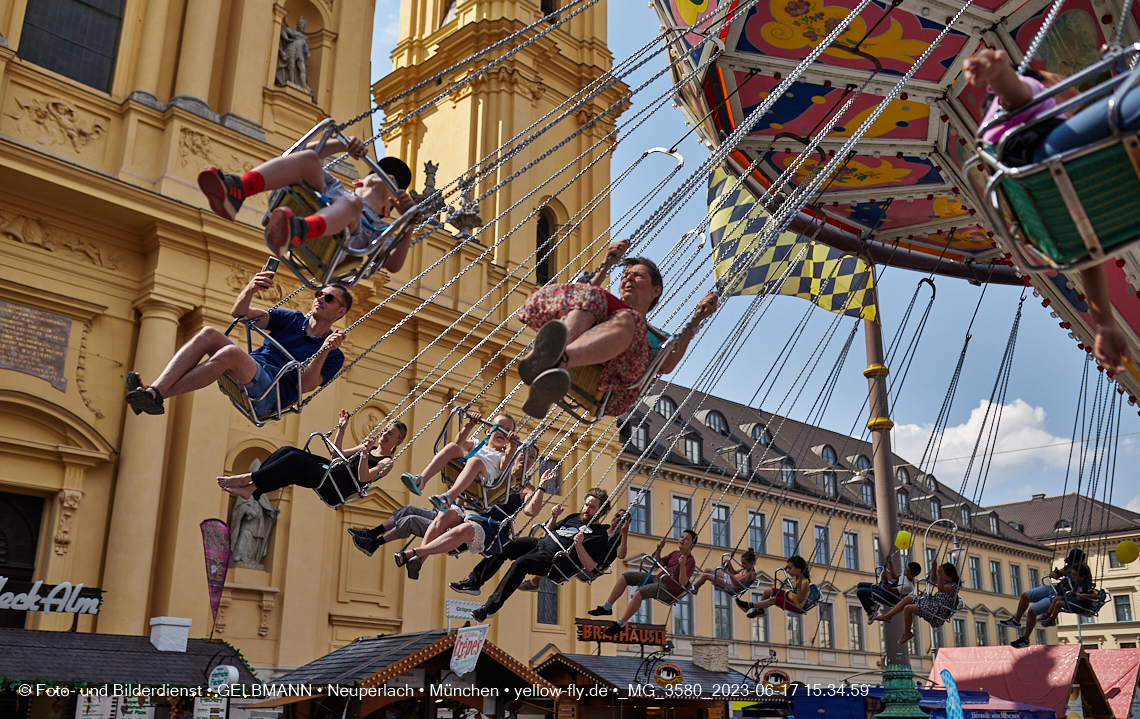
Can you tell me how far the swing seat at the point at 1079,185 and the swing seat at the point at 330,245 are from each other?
3780 mm

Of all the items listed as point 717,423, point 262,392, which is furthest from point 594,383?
point 717,423

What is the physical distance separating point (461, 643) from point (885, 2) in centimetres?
1089

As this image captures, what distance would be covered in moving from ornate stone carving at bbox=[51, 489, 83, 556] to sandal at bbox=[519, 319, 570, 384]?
1240 cm

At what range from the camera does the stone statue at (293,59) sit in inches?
798

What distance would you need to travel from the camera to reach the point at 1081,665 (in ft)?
54.7

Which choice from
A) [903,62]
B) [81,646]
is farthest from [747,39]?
[81,646]

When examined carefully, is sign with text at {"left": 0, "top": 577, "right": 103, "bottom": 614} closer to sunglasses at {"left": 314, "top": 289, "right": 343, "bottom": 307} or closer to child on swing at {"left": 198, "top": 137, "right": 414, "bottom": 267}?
sunglasses at {"left": 314, "top": 289, "right": 343, "bottom": 307}

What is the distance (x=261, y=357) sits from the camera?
7.67 meters

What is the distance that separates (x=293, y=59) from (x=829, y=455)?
34018 mm

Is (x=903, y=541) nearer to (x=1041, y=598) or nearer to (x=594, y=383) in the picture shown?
(x=1041, y=598)

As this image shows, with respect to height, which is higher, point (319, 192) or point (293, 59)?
point (293, 59)

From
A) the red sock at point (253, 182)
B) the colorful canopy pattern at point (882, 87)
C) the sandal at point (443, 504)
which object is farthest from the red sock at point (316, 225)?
the colorful canopy pattern at point (882, 87)

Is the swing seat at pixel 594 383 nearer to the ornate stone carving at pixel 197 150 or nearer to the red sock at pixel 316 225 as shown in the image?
the red sock at pixel 316 225

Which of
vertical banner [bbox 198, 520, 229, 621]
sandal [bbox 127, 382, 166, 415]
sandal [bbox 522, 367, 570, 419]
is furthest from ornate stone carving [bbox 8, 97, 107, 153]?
sandal [bbox 522, 367, 570, 419]
